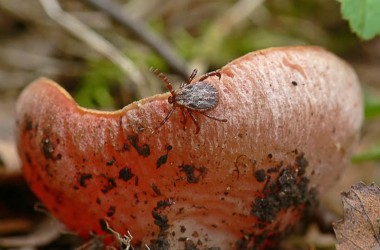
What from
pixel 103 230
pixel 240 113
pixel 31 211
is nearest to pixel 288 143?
pixel 240 113

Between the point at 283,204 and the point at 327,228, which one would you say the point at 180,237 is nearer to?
the point at 283,204

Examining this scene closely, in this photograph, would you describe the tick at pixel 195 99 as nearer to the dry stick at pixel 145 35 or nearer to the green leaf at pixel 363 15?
the green leaf at pixel 363 15

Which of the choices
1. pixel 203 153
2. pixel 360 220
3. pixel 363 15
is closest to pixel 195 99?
pixel 203 153

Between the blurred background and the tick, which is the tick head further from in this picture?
the blurred background

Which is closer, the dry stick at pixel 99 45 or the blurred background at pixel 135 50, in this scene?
the blurred background at pixel 135 50

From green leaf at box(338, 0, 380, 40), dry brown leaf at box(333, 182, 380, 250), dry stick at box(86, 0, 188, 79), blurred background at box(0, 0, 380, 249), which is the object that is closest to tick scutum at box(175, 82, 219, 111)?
dry brown leaf at box(333, 182, 380, 250)

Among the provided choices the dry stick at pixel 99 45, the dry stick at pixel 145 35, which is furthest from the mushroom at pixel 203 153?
the dry stick at pixel 145 35

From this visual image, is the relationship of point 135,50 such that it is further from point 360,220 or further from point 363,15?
point 360,220
